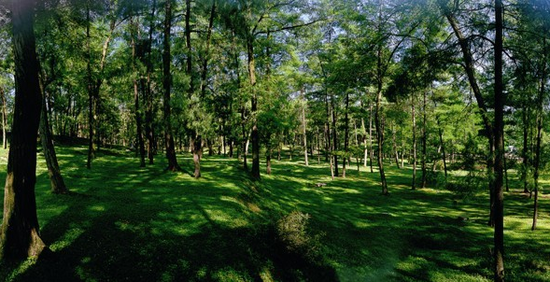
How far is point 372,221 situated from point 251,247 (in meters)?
10.7

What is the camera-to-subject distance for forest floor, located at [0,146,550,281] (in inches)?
290

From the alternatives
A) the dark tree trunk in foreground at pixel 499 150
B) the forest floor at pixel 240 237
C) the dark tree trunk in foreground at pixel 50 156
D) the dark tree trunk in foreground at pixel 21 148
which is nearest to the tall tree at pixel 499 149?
the dark tree trunk in foreground at pixel 499 150

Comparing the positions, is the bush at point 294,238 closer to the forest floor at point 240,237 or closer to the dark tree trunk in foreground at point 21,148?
the forest floor at point 240,237

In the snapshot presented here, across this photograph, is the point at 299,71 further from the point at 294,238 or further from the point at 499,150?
the point at 499,150

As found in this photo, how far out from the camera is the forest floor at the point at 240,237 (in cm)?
736

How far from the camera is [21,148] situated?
621 cm

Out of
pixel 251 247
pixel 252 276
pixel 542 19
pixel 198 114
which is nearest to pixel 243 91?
pixel 198 114

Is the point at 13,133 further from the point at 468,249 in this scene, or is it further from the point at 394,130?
the point at 394,130

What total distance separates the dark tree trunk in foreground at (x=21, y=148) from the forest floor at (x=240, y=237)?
611 millimetres

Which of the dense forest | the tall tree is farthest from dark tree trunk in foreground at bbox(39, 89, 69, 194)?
the tall tree

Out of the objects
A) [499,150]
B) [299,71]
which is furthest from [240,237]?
[299,71]

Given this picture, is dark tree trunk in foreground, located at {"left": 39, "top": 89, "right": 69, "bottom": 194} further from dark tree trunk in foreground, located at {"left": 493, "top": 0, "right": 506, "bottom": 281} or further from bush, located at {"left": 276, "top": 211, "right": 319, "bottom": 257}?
dark tree trunk in foreground, located at {"left": 493, "top": 0, "right": 506, "bottom": 281}

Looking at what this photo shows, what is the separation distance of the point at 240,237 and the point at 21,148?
7.08m

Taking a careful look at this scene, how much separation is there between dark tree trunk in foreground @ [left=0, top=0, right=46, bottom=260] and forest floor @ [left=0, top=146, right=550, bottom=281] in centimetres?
61
